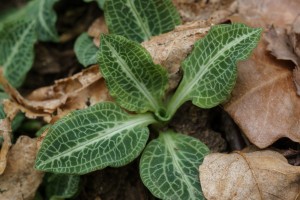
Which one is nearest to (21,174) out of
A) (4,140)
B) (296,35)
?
(4,140)

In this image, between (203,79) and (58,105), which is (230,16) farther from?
(58,105)

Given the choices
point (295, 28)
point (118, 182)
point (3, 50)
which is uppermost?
point (3, 50)

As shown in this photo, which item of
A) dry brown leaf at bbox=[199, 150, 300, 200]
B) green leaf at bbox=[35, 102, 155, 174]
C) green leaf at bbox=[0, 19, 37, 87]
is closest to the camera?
dry brown leaf at bbox=[199, 150, 300, 200]

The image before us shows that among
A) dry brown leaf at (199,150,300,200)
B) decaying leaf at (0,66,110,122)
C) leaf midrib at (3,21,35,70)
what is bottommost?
dry brown leaf at (199,150,300,200)

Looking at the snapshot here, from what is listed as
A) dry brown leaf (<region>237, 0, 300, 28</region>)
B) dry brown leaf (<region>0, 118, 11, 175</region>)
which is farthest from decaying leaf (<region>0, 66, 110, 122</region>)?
dry brown leaf (<region>237, 0, 300, 28</region>)

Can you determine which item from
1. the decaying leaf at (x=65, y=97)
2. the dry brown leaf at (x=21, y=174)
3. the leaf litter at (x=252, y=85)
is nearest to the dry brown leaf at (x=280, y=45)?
the leaf litter at (x=252, y=85)

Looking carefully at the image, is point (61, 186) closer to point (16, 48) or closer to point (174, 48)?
point (174, 48)

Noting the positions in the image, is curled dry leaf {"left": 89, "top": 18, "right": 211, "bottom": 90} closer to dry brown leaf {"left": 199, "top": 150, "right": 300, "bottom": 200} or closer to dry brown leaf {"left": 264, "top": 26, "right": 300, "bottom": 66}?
dry brown leaf {"left": 264, "top": 26, "right": 300, "bottom": 66}

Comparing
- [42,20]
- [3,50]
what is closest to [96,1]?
[42,20]
